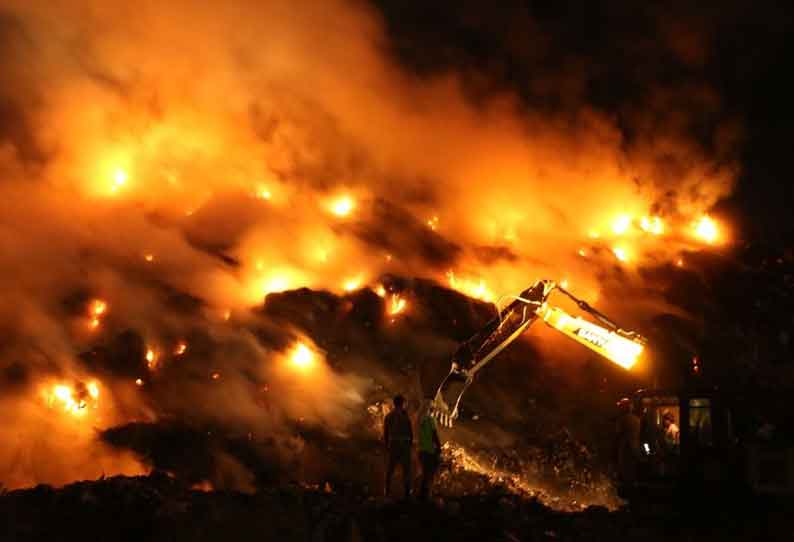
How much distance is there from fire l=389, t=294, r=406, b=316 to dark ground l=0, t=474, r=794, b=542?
11.2 m

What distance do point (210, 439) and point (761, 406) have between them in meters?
10.9

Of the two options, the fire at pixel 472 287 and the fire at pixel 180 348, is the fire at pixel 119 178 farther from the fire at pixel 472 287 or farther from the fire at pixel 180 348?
the fire at pixel 472 287

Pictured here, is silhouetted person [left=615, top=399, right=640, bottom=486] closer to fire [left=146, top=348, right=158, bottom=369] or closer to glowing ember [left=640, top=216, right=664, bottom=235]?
fire [left=146, top=348, right=158, bottom=369]

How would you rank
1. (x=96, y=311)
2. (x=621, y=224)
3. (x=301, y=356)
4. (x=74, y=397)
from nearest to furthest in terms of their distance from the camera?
(x=74, y=397) → (x=301, y=356) → (x=96, y=311) → (x=621, y=224)

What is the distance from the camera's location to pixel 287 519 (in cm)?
683

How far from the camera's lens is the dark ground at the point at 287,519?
6.36m

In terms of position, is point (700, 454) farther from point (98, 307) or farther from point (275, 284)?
point (98, 307)

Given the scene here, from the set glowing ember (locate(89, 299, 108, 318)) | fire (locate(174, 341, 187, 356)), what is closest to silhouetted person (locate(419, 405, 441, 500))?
fire (locate(174, 341, 187, 356))

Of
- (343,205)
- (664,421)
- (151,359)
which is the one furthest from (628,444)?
(343,205)

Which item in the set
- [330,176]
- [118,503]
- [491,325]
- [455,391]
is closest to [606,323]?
[491,325]

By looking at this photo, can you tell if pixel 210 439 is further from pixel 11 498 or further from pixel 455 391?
pixel 11 498

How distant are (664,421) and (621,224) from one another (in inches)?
976

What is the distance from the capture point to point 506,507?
8172 millimetres

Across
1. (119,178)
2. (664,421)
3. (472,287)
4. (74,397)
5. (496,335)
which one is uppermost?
(119,178)
